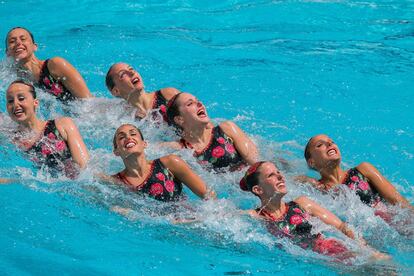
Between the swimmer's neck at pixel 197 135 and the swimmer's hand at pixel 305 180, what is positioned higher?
the swimmer's neck at pixel 197 135

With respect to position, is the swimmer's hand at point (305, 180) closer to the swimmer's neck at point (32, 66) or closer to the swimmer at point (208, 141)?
the swimmer at point (208, 141)

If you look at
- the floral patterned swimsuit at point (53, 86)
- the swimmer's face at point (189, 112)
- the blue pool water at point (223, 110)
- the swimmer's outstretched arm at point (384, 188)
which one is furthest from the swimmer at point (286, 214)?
the floral patterned swimsuit at point (53, 86)

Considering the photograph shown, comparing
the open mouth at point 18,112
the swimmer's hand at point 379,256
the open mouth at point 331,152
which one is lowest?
the swimmer's hand at point 379,256

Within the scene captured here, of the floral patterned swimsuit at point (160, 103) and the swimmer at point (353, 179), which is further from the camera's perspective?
the floral patterned swimsuit at point (160, 103)

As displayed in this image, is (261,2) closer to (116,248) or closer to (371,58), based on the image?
(371,58)

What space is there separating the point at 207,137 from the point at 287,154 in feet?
2.81

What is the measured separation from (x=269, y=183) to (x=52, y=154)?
210 centimetres

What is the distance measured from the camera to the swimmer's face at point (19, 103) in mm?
6758

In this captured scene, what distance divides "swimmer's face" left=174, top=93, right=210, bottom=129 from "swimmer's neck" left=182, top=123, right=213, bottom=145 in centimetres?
6

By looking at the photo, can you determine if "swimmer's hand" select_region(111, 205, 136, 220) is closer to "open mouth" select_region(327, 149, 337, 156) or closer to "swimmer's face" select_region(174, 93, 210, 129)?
"swimmer's face" select_region(174, 93, 210, 129)

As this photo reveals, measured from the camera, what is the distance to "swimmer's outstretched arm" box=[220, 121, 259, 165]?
6.97m

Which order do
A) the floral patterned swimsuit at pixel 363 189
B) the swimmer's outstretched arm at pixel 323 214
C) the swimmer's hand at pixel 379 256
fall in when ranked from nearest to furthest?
1. the swimmer's hand at pixel 379 256
2. the swimmer's outstretched arm at pixel 323 214
3. the floral patterned swimsuit at pixel 363 189

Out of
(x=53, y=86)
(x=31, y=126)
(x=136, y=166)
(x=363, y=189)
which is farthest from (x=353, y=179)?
(x=53, y=86)

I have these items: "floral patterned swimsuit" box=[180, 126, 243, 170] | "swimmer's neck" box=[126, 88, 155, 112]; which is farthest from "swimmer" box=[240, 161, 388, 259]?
"swimmer's neck" box=[126, 88, 155, 112]
